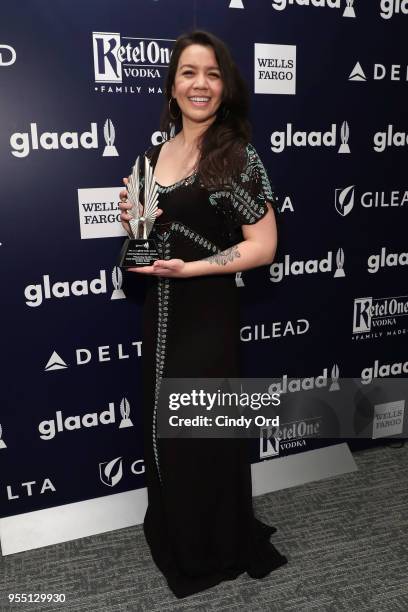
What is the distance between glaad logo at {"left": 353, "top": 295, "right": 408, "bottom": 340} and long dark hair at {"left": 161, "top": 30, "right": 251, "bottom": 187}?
121 cm

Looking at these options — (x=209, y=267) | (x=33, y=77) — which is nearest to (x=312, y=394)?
(x=209, y=267)

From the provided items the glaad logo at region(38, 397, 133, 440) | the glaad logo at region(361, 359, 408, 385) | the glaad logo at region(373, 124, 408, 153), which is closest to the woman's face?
the glaad logo at region(373, 124, 408, 153)

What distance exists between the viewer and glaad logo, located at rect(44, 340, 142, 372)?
2275mm

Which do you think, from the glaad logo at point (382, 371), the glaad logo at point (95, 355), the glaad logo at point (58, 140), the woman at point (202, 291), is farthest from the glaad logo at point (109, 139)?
the glaad logo at point (382, 371)

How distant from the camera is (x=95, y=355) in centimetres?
233

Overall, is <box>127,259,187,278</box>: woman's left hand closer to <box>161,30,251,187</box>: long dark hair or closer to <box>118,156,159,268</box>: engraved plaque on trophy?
<box>118,156,159,268</box>: engraved plaque on trophy

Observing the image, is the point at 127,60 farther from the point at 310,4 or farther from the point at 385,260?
the point at 385,260

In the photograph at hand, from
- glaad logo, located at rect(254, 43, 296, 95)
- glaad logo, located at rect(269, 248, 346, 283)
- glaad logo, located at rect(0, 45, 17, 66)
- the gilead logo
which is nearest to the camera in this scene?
glaad logo, located at rect(0, 45, 17, 66)

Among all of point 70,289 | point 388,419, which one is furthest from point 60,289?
point 388,419

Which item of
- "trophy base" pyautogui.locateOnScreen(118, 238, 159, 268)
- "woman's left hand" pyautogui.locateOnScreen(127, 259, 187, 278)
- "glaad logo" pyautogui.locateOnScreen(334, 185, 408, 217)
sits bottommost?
"woman's left hand" pyautogui.locateOnScreen(127, 259, 187, 278)

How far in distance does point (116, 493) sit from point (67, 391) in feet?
1.72

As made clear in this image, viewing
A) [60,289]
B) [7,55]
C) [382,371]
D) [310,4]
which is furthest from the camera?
[382,371]

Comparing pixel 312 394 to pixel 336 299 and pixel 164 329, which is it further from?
pixel 164 329

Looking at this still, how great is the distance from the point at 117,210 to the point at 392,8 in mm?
1425
